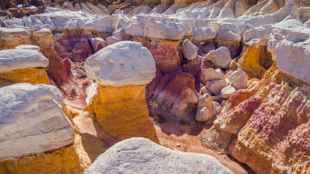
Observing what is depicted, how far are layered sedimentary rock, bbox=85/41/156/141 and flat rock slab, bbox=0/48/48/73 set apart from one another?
1.68 ft

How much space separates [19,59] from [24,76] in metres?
0.24

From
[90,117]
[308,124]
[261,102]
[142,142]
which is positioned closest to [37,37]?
[90,117]

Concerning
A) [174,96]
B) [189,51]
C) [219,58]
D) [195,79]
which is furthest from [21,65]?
[219,58]

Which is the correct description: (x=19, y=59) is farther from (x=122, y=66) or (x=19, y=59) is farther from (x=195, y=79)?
(x=195, y=79)

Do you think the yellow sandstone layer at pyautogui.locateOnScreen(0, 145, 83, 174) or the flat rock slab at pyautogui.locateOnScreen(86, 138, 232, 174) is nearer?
the flat rock slab at pyautogui.locateOnScreen(86, 138, 232, 174)

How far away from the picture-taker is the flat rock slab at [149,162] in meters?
1.73

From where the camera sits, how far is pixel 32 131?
2.74 m

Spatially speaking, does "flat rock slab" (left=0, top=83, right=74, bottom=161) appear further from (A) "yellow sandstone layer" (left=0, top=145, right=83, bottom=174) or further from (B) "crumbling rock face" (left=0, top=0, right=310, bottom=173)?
(B) "crumbling rock face" (left=0, top=0, right=310, bottom=173)

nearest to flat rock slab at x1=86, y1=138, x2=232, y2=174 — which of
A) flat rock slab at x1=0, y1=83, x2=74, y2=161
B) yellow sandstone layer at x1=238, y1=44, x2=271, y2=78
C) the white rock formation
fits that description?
flat rock slab at x1=0, y1=83, x2=74, y2=161

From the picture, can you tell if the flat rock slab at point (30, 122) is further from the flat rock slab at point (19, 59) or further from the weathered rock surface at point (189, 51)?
the weathered rock surface at point (189, 51)

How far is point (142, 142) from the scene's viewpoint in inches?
74.5

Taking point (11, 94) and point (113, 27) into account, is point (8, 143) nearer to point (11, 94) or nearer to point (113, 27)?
point (11, 94)

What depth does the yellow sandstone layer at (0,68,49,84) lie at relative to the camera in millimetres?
4052

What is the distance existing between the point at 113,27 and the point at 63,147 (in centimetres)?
723
